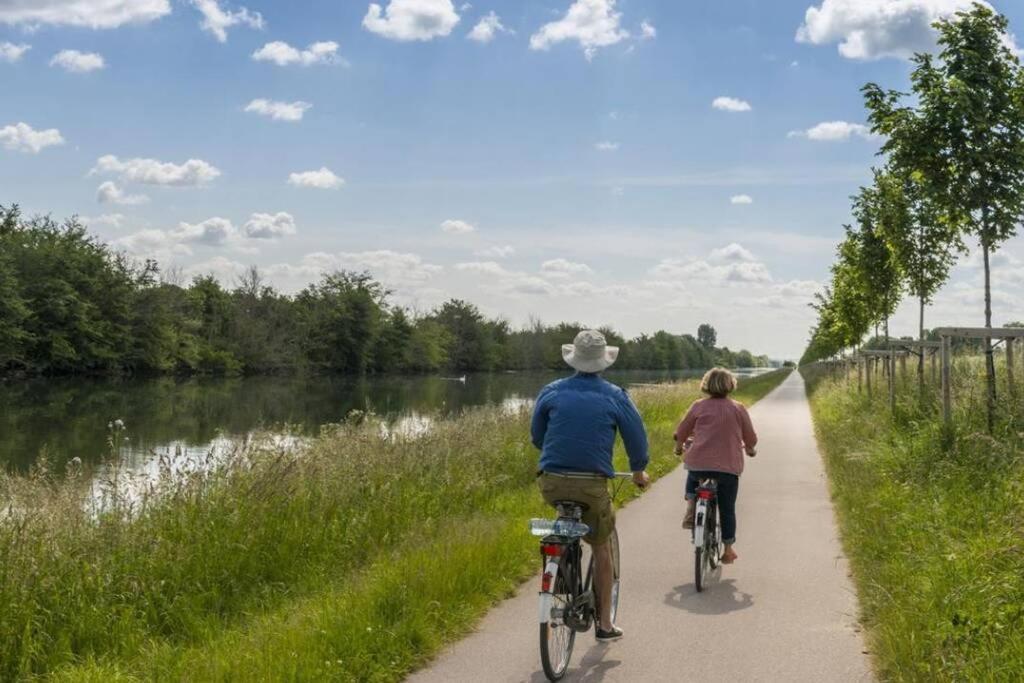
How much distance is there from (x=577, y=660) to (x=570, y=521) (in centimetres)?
95

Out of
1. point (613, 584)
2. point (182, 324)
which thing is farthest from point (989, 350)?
point (182, 324)

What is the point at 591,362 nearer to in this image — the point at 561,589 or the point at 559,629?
the point at 561,589

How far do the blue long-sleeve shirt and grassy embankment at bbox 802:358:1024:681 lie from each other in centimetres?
190

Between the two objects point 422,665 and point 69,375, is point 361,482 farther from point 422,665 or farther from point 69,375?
point 69,375

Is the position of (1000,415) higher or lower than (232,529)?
higher

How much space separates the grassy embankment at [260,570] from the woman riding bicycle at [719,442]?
162cm

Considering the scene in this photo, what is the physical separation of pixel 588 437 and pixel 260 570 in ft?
12.6

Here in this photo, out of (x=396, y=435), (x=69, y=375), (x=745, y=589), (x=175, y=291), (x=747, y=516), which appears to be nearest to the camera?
(x=745, y=589)

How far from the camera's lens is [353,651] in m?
5.36

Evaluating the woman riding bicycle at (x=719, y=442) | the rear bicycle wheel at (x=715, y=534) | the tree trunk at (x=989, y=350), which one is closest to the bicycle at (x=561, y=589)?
the rear bicycle wheel at (x=715, y=534)

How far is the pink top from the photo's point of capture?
7648 mm

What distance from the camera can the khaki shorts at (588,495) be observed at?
5363mm

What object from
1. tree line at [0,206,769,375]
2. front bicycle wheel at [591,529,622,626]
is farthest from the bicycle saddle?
tree line at [0,206,769,375]

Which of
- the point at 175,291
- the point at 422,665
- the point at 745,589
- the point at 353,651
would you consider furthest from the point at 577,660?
the point at 175,291
